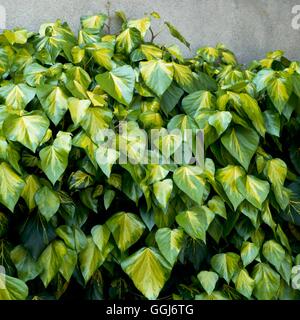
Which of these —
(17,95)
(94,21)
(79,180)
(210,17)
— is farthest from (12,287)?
(210,17)

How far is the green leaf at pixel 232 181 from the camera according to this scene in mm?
1627

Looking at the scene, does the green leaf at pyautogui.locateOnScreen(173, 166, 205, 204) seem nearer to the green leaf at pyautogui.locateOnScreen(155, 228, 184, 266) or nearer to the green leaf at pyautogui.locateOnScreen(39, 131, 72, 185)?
the green leaf at pyautogui.locateOnScreen(155, 228, 184, 266)

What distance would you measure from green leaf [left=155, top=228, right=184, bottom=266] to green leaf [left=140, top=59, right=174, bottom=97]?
1.50ft

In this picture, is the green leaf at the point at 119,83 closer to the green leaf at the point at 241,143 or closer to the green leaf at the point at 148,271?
the green leaf at the point at 241,143

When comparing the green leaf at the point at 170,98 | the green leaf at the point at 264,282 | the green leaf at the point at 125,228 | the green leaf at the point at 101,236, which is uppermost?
the green leaf at the point at 170,98

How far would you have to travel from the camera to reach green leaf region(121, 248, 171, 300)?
1521mm

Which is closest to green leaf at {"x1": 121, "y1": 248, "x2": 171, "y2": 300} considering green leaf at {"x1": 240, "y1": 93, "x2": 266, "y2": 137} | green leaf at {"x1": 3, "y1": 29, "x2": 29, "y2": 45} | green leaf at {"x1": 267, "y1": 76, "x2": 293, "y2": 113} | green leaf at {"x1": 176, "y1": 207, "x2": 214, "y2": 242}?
green leaf at {"x1": 176, "y1": 207, "x2": 214, "y2": 242}

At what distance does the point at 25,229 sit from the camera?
58.5 inches

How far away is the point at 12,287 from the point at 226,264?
693 millimetres

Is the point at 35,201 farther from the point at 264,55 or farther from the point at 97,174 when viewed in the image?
the point at 264,55

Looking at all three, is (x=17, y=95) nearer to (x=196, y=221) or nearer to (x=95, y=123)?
(x=95, y=123)

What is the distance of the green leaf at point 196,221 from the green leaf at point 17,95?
0.58 metres

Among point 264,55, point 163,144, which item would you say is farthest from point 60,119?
point 264,55

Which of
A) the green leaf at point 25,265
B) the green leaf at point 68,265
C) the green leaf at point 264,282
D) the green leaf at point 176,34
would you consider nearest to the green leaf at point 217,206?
the green leaf at point 264,282
